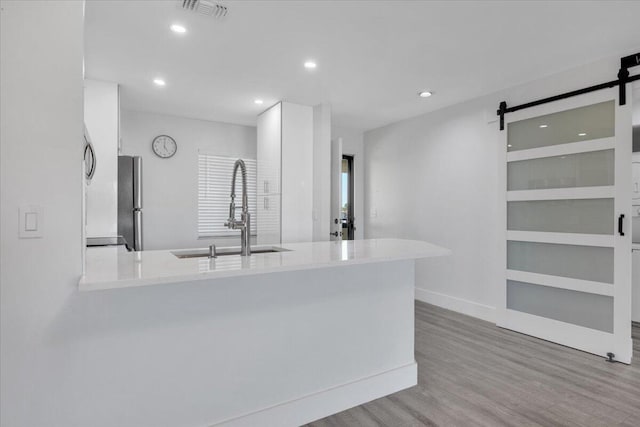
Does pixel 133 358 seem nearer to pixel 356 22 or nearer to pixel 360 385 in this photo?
pixel 360 385

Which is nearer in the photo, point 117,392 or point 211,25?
point 117,392

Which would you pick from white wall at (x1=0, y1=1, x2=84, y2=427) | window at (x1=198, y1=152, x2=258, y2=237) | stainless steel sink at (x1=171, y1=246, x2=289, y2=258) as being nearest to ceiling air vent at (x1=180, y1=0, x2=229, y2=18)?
white wall at (x1=0, y1=1, x2=84, y2=427)

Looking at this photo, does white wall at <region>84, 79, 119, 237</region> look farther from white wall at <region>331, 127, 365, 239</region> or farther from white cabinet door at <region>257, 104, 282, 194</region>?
white wall at <region>331, 127, 365, 239</region>

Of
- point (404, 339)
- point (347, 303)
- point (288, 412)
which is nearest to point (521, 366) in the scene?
point (404, 339)

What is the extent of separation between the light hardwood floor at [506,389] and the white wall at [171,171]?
3.38 meters

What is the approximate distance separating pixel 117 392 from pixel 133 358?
151 mm

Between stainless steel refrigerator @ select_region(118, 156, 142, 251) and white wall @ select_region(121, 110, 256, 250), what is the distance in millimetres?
880

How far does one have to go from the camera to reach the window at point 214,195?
498cm

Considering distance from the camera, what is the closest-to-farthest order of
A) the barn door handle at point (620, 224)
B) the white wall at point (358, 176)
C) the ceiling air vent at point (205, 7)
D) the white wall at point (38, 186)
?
the white wall at point (38, 186)
the ceiling air vent at point (205, 7)
the barn door handle at point (620, 224)
the white wall at point (358, 176)

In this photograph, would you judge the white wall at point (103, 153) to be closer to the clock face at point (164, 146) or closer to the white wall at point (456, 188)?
the clock face at point (164, 146)

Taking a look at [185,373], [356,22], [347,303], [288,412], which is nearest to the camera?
[185,373]

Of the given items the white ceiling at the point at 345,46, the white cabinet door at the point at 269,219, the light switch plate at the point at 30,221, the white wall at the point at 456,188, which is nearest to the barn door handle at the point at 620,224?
the white wall at the point at 456,188

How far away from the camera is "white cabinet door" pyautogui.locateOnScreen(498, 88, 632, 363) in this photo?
2.95 m

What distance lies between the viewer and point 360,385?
2271mm
